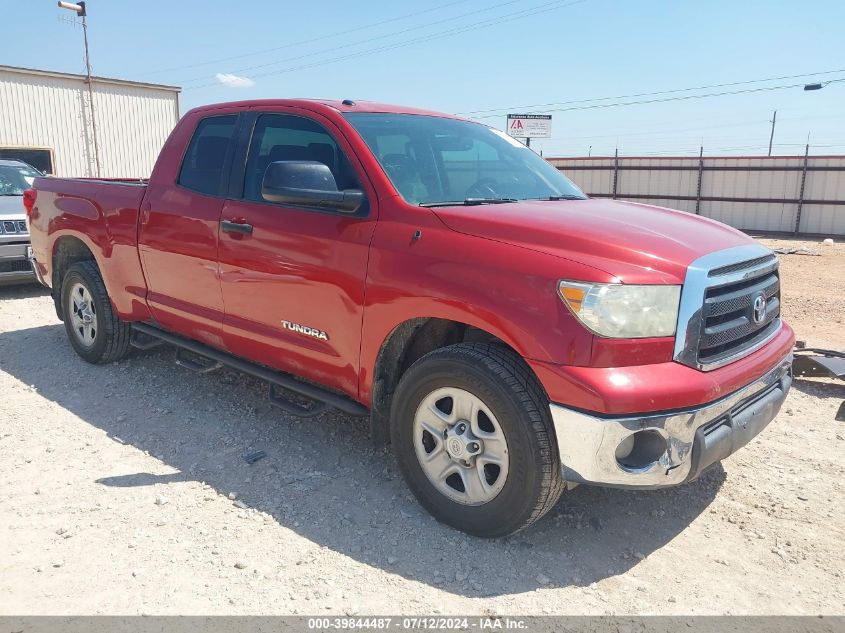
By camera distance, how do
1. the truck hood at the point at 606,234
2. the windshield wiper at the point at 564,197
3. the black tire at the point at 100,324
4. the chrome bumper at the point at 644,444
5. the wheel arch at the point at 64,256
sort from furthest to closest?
1. the wheel arch at the point at 64,256
2. the black tire at the point at 100,324
3. the windshield wiper at the point at 564,197
4. the truck hood at the point at 606,234
5. the chrome bumper at the point at 644,444

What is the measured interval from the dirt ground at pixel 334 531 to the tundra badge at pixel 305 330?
2.60 feet

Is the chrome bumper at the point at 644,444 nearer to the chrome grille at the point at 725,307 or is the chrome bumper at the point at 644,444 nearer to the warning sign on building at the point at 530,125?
the chrome grille at the point at 725,307

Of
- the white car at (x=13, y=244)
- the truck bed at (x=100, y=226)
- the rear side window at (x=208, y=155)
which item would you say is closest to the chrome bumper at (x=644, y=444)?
the rear side window at (x=208, y=155)

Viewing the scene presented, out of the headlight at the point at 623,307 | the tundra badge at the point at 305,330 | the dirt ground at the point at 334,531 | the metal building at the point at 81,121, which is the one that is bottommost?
the dirt ground at the point at 334,531

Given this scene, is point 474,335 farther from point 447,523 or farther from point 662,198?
point 662,198

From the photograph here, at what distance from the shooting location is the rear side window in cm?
421

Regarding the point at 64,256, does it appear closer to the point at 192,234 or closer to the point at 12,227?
the point at 192,234

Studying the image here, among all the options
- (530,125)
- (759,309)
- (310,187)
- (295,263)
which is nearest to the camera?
(759,309)

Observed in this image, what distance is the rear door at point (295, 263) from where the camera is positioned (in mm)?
3381

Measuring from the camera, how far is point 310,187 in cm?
332

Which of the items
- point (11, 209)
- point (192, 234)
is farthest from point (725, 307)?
point (11, 209)

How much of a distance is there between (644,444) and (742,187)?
18.5 meters

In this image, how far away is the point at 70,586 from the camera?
9.02 ft

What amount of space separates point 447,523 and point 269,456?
51.4 inches
